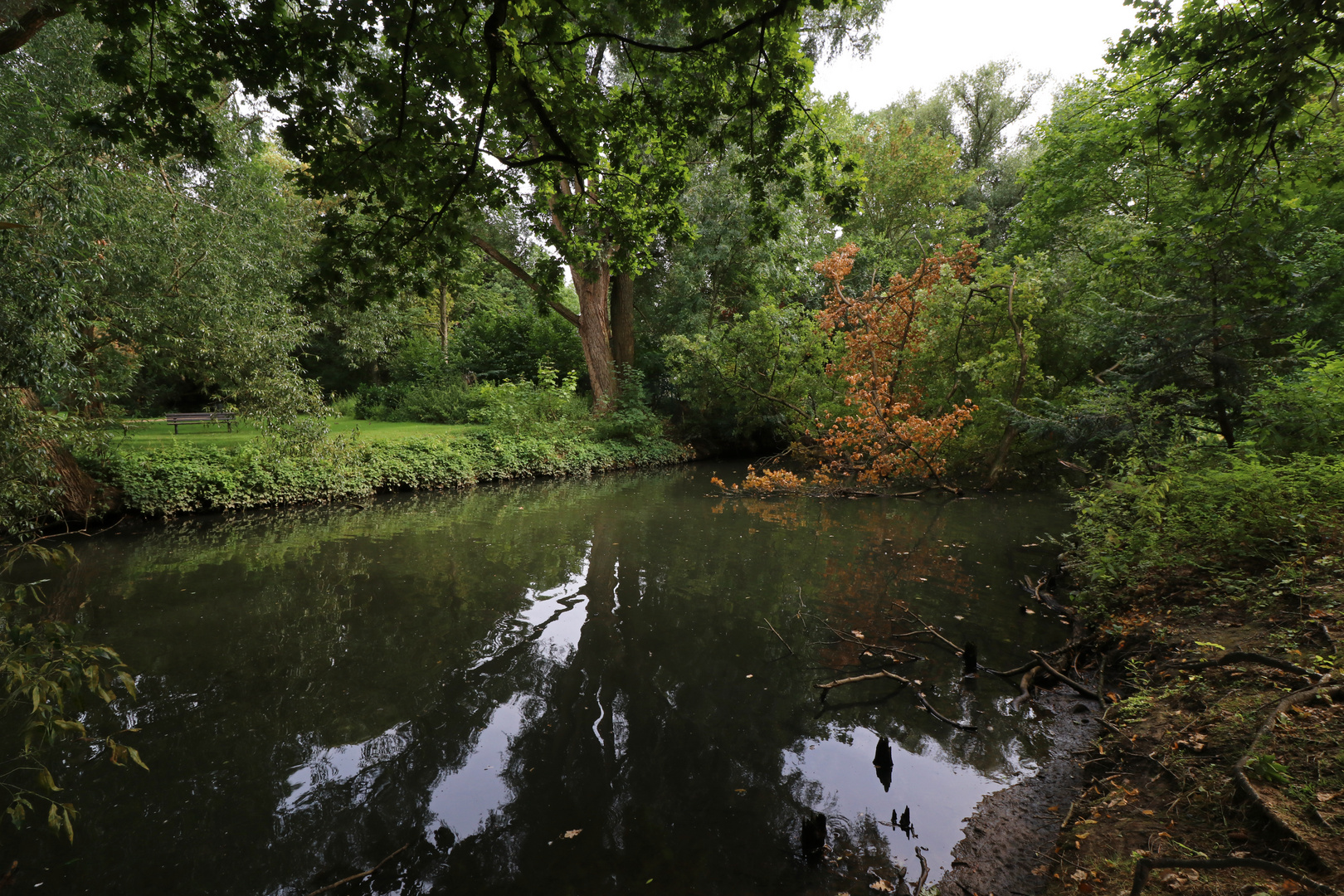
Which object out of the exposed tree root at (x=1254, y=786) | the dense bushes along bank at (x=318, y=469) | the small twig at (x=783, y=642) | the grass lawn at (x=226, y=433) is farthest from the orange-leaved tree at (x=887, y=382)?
the grass lawn at (x=226, y=433)

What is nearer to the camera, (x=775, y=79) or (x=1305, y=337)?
(x=775, y=79)

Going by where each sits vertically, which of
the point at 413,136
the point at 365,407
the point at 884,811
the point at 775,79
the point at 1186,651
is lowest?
the point at 884,811

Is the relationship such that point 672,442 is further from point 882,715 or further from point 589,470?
point 882,715

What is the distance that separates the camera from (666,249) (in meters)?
10.3

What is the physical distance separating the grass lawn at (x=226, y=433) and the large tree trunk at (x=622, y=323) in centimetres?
607

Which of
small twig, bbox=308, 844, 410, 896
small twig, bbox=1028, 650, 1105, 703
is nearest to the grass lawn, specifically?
small twig, bbox=308, 844, 410, 896

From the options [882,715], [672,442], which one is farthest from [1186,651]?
[672,442]

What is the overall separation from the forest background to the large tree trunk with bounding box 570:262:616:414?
0.45 feet

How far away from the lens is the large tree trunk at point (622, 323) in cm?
2094

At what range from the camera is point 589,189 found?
5.62m

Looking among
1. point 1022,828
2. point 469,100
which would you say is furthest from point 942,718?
point 469,100

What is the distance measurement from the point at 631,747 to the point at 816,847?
145 centimetres

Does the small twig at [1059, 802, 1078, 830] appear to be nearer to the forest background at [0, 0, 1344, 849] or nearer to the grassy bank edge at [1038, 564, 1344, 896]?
the grassy bank edge at [1038, 564, 1344, 896]

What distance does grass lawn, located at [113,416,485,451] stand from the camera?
11.8 metres
